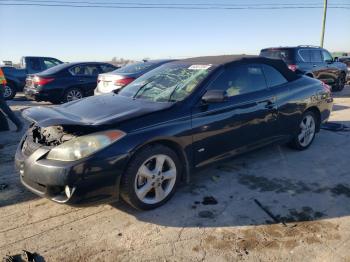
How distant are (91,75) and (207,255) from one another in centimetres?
954

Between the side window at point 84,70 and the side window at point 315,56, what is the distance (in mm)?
7803

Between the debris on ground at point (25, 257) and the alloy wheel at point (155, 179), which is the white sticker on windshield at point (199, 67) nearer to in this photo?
the alloy wheel at point (155, 179)

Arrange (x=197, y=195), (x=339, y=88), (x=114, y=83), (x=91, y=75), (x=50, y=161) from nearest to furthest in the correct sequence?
1. (x=50, y=161)
2. (x=197, y=195)
3. (x=114, y=83)
4. (x=91, y=75)
5. (x=339, y=88)

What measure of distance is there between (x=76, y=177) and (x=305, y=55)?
10.8 metres

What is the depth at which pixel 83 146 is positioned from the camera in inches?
118

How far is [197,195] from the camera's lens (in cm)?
380

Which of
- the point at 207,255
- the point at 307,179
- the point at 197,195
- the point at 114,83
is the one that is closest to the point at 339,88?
the point at 114,83

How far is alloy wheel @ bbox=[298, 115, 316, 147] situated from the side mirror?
2.18 m

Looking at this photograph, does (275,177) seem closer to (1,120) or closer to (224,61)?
(224,61)

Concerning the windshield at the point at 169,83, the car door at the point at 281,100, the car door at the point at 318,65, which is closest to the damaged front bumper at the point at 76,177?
the windshield at the point at 169,83

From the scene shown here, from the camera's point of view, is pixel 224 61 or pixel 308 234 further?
pixel 224 61

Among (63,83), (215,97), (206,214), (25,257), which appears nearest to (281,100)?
(215,97)

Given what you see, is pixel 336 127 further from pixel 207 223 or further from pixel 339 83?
pixel 339 83

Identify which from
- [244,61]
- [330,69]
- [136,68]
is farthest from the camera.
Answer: [330,69]
